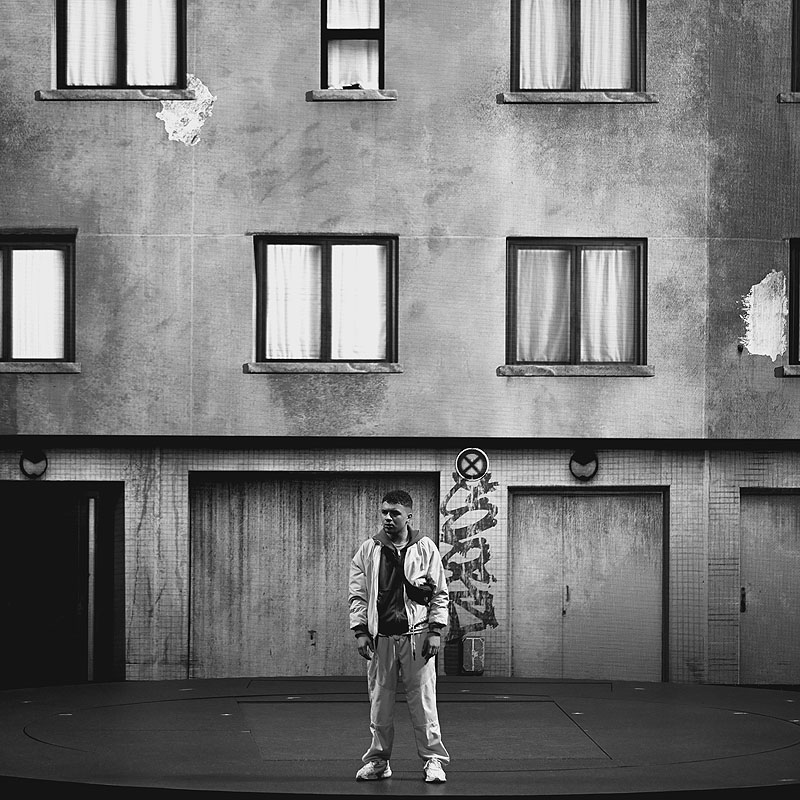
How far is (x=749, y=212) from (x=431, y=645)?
9.07 metres

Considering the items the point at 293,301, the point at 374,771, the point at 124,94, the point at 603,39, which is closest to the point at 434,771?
the point at 374,771

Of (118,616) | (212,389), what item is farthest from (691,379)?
(118,616)

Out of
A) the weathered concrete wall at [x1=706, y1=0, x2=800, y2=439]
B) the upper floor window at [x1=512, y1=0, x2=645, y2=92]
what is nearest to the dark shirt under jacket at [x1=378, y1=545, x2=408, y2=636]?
the weathered concrete wall at [x1=706, y1=0, x2=800, y2=439]

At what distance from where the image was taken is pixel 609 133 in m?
18.5

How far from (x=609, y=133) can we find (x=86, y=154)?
6.50 m

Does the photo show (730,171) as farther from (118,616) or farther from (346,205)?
(118,616)

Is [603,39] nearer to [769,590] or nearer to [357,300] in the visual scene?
[357,300]

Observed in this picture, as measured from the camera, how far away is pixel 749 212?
18.5 meters

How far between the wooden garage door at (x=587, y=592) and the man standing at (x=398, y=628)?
685 centimetres

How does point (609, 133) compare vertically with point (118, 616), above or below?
above

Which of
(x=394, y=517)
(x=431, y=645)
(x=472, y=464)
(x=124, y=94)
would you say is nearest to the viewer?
(x=431, y=645)

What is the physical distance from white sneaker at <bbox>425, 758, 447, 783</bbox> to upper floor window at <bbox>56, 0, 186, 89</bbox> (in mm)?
10093

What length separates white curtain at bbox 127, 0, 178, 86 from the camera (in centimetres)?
1862

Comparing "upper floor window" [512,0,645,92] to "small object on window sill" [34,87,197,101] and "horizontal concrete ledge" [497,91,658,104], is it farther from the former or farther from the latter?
"small object on window sill" [34,87,197,101]
